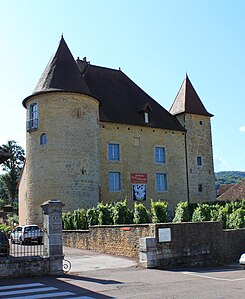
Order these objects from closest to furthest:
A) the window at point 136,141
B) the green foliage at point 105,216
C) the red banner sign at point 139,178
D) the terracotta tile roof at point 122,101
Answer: the green foliage at point 105,216, the red banner sign at point 139,178, the terracotta tile roof at point 122,101, the window at point 136,141

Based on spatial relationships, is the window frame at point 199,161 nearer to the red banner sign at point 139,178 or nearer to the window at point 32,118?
the red banner sign at point 139,178

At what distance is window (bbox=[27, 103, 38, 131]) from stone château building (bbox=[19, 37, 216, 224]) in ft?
0.24

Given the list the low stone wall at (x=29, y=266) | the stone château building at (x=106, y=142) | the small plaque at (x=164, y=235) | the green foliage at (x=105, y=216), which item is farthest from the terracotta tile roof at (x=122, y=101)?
the low stone wall at (x=29, y=266)

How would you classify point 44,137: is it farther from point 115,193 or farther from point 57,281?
point 57,281

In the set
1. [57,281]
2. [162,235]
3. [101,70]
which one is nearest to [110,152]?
[101,70]

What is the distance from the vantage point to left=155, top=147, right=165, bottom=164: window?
117ft

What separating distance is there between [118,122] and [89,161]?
17.0 ft

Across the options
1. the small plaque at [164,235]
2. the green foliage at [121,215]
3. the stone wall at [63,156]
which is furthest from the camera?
the stone wall at [63,156]

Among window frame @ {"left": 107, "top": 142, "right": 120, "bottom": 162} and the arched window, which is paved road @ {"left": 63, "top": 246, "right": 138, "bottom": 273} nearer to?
the arched window

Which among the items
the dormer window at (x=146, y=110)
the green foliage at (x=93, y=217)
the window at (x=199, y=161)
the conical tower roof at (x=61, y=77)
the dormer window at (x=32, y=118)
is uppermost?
the conical tower roof at (x=61, y=77)

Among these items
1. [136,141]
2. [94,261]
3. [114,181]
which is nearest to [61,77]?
[136,141]

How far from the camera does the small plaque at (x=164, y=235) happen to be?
48.1 ft

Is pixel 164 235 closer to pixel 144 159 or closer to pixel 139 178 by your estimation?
pixel 139 178

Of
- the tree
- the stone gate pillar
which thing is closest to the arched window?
the stone gate pillar
